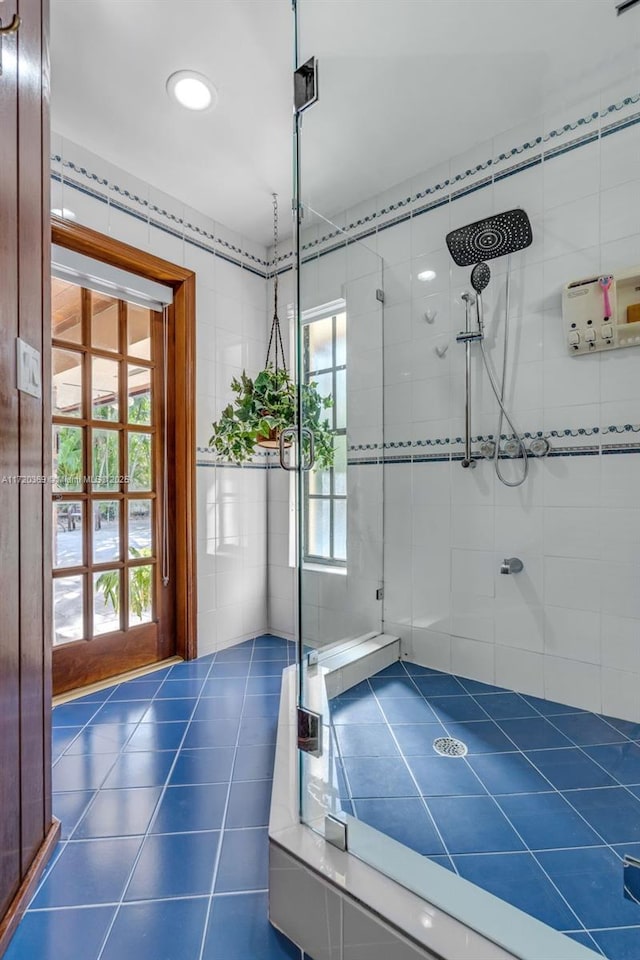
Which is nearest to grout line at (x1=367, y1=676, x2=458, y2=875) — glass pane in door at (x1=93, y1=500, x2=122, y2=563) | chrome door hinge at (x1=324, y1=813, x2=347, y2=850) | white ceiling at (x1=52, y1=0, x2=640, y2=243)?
chrome door hinge at (x1=324, y1=813, x2=347, y2=850)

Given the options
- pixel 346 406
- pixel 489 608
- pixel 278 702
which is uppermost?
pixel 346 406

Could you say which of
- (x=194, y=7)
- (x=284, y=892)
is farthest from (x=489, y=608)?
(x=194, y=7)

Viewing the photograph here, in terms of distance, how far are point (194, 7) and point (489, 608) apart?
7.99ft

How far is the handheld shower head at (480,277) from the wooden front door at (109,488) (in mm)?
1573

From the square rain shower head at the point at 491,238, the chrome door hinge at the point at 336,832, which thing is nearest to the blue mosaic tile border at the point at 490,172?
Answer: the square rain shower head at the point at 491,238

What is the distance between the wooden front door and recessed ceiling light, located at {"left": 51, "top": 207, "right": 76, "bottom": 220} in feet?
0.90

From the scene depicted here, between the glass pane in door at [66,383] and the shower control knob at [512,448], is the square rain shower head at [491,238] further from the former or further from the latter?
the glass pane in door at [66,383]

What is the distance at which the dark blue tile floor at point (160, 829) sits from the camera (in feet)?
3.34

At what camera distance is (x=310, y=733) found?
50.1 inches

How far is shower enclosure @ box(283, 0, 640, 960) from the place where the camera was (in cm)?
134

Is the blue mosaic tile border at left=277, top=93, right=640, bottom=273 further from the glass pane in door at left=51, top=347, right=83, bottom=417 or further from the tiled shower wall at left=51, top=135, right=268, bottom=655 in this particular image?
the glass pane in door at left=51, top=347, right=83, bottom=417

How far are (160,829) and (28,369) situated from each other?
1267 millimetres

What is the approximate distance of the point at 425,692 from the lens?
2.04m

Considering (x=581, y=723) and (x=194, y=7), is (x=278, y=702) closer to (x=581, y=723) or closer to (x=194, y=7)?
(x=581, y=723)
